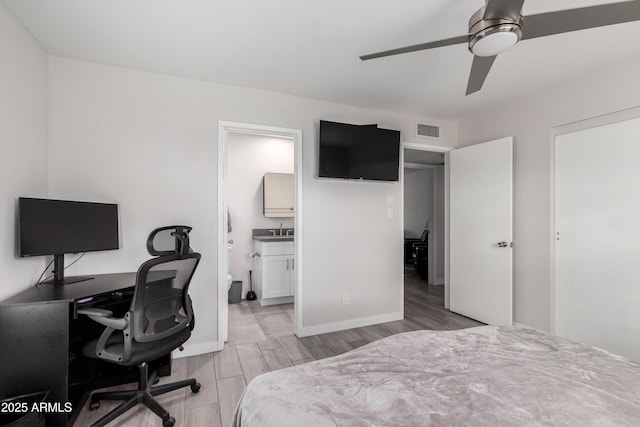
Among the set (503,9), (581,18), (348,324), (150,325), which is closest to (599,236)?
(581,18)

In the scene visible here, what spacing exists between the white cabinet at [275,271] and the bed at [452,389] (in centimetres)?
269

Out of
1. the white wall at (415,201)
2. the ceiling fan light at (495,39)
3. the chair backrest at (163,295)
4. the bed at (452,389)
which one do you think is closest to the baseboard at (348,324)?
the chair backrest at (163,295)

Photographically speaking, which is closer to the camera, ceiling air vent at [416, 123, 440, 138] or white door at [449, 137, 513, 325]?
white door at [449, 137, 513, 325]

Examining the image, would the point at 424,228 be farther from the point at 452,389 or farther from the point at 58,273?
the point at 58,273

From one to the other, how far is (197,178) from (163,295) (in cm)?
122

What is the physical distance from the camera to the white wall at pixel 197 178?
235 centimetres

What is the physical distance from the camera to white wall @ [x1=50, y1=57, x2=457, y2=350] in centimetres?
235

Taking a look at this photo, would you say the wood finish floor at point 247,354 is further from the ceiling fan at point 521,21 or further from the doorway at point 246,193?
the ceiling fan at point 521,21

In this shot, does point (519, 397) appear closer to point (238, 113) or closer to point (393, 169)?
point (393, 169)

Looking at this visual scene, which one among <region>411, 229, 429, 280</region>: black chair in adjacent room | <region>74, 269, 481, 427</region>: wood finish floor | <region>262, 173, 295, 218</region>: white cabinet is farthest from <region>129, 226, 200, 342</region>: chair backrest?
<region>411, 229, 429, 280</region>: black chair in adjacent room

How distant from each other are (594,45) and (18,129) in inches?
162

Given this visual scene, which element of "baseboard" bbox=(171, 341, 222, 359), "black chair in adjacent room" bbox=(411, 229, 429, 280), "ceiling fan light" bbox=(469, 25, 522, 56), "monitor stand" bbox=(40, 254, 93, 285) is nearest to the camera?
"ceiling fan light" bbox=(469, 25, 522, 56)

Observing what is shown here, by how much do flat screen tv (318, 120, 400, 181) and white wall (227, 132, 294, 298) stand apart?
5.86ft

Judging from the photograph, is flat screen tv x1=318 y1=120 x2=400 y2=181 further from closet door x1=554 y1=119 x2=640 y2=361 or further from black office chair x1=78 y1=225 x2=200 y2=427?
black office chair x1=78 y1=225 x2=200 y2=427
